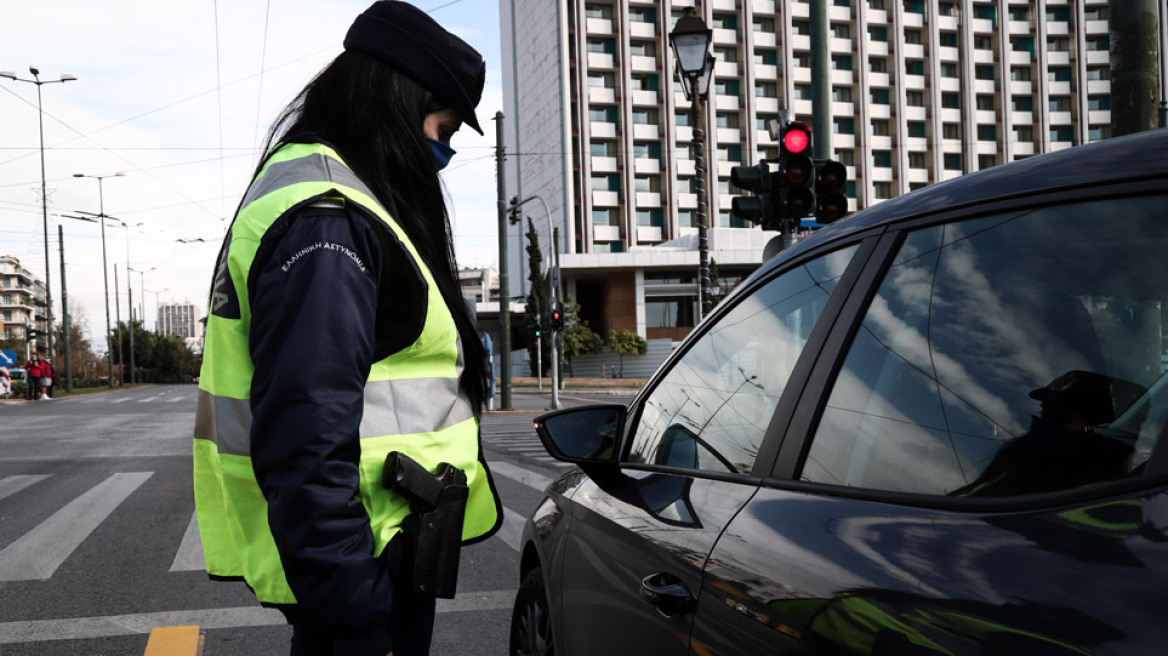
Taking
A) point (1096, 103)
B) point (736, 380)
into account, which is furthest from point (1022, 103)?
point (736, 380)

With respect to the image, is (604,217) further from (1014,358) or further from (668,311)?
(1014,358)

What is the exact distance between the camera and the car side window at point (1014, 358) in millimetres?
1030

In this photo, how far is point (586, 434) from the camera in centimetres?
235

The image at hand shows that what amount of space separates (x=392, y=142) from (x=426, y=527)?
29.6 inches

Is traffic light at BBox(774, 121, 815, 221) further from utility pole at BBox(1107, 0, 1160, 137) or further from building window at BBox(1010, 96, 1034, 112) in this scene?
building window at BBox(1010, 96, 1034, 112)

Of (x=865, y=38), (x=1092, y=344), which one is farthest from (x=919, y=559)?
(x=865, y=38)

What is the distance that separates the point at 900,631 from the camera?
1.04m

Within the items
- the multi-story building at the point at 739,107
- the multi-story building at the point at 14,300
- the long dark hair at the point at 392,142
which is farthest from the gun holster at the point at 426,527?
the multi-story building at the point at 14,300

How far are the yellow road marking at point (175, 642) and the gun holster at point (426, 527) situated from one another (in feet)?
9.38

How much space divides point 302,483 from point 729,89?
63795 millimetres

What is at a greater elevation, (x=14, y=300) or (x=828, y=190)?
(x=14, y=300)

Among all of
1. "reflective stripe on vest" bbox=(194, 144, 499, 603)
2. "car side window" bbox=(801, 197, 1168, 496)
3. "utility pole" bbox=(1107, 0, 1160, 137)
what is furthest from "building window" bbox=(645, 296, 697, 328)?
"car side window" bbox=(801, 197, 1168, 496)

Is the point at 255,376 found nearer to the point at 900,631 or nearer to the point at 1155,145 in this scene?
the point at 900,631

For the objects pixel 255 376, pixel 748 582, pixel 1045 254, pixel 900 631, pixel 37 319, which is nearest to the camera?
pixel 900 631
